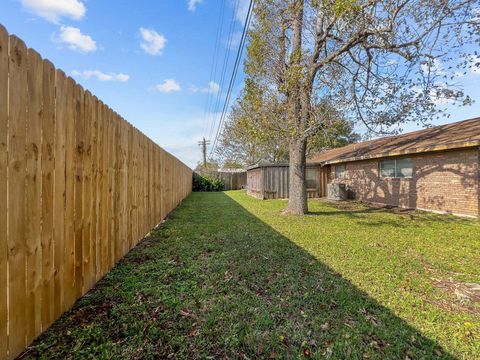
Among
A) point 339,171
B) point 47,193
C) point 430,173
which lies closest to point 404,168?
point 430,173

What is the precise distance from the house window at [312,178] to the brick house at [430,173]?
3209 mm

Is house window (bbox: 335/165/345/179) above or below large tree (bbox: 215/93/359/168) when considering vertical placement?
below

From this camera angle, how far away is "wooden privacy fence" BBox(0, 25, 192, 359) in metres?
1.58

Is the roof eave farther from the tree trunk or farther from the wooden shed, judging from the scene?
the tree trunk

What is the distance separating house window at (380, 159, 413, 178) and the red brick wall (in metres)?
0.21

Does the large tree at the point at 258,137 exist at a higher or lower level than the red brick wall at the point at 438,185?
higher

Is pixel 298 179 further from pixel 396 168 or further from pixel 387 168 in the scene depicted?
pixel 387 168

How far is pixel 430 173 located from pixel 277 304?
9789 millimetres

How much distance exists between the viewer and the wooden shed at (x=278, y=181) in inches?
588

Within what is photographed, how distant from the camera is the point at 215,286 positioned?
299 cm

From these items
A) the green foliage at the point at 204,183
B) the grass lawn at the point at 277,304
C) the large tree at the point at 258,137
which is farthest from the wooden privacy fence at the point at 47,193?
the green foliage at the point at 204,183

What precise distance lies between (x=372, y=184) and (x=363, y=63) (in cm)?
636

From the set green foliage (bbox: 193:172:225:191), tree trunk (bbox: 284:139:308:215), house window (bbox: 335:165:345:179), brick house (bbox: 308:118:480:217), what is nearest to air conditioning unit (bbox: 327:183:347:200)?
brick house (bbox: 308:118:480:217)

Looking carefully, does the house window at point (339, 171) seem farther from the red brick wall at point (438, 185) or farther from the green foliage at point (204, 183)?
the green foliage at point (204, 183)
